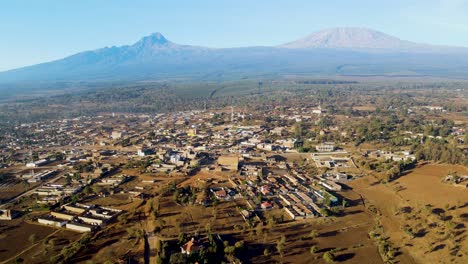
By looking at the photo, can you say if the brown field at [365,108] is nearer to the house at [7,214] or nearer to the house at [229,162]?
the house at [229,162]

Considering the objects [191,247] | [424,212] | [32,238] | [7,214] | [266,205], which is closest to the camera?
[191,247]

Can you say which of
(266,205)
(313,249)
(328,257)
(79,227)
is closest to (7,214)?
(79,227)

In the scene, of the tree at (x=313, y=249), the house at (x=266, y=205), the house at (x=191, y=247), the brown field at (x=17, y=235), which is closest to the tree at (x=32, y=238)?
the brown field at (x=17, y=235)

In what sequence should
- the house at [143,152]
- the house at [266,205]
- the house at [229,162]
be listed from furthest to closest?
the house at [143,152]
the house at [229,162]
the house at [266,205]

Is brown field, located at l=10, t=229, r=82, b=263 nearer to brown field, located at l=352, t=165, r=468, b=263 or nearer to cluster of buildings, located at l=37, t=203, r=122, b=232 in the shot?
cluster of buildings, located at l=37, t=203, r=122, b=232

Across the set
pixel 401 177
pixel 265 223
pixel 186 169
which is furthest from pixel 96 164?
pixel 401 177

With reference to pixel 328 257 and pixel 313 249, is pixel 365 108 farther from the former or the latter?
pixel 328 257
